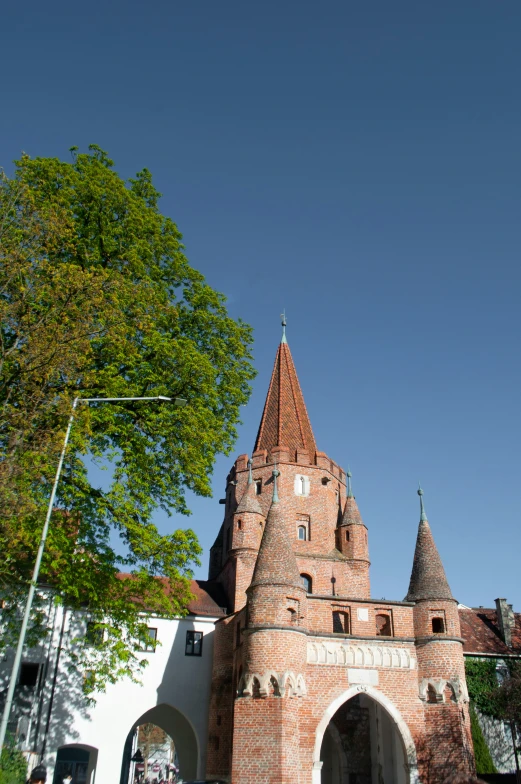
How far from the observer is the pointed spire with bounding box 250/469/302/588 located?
2348 cm

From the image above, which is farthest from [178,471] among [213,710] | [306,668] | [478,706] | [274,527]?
[478,706]

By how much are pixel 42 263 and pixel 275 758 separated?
15.9m

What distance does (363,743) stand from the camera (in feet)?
91.0

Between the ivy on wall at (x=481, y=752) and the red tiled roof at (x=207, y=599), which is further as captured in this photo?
the red tiled roof at (x=207, y=599)

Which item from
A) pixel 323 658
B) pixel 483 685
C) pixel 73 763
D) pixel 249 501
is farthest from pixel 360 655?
pixel 73 763

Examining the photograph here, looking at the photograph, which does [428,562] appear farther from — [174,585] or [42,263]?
[42,263]

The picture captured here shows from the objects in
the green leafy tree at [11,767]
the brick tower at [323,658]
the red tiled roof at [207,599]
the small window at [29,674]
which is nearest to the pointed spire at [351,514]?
the brick tower at [323,658]

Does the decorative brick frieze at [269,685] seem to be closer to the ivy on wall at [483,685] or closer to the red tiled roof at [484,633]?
the ivy on wall at [483,685]

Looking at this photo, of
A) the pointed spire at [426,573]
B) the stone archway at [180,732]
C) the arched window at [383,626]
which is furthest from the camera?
the stone archway at [180,732]

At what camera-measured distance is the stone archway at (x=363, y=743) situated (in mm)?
23578

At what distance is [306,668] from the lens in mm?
23281

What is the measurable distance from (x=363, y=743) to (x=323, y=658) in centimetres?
678

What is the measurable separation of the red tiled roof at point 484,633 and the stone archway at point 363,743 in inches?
228

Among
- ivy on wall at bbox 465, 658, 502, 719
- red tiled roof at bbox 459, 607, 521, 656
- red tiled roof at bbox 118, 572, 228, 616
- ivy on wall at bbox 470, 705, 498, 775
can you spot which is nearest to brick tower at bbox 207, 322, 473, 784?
red tiled roof at bbox 118, 572, 228, 616
